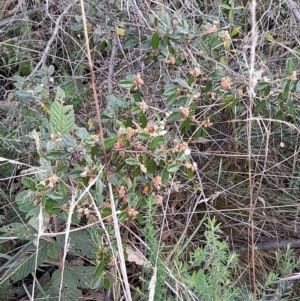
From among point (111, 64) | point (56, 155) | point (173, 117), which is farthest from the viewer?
point (111, 64)

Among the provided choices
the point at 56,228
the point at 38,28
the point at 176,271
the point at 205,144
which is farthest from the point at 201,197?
the point at 38,28

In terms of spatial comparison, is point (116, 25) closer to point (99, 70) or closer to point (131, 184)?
point (99, 70)

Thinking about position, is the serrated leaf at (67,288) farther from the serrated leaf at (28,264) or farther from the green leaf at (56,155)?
the green leaf at (56,155)

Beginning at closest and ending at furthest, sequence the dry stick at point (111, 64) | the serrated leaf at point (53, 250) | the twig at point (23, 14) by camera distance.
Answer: the serrated leaf at point (53, 250) < the dry stick at point (111, 64) < the twig at point (23, 14)

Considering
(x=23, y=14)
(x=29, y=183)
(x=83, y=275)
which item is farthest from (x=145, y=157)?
(x=23, y=14)

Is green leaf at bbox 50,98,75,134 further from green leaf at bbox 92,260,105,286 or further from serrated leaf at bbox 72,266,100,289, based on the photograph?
serrated leaf at bbox 72,266,100,289

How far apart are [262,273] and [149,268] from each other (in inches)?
17.7

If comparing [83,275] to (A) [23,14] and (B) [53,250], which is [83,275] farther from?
(A) [23,14]

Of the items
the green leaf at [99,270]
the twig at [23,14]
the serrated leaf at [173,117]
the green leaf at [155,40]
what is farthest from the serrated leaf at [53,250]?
the twig at [23,14]

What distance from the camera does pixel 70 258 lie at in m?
1.38

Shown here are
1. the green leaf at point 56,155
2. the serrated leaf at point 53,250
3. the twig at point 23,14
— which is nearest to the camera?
the green leaf at point 56,155

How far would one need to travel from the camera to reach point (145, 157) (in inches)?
44.6

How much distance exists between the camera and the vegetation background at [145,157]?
3.55ft

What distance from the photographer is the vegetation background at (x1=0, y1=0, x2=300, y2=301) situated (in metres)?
1.08
